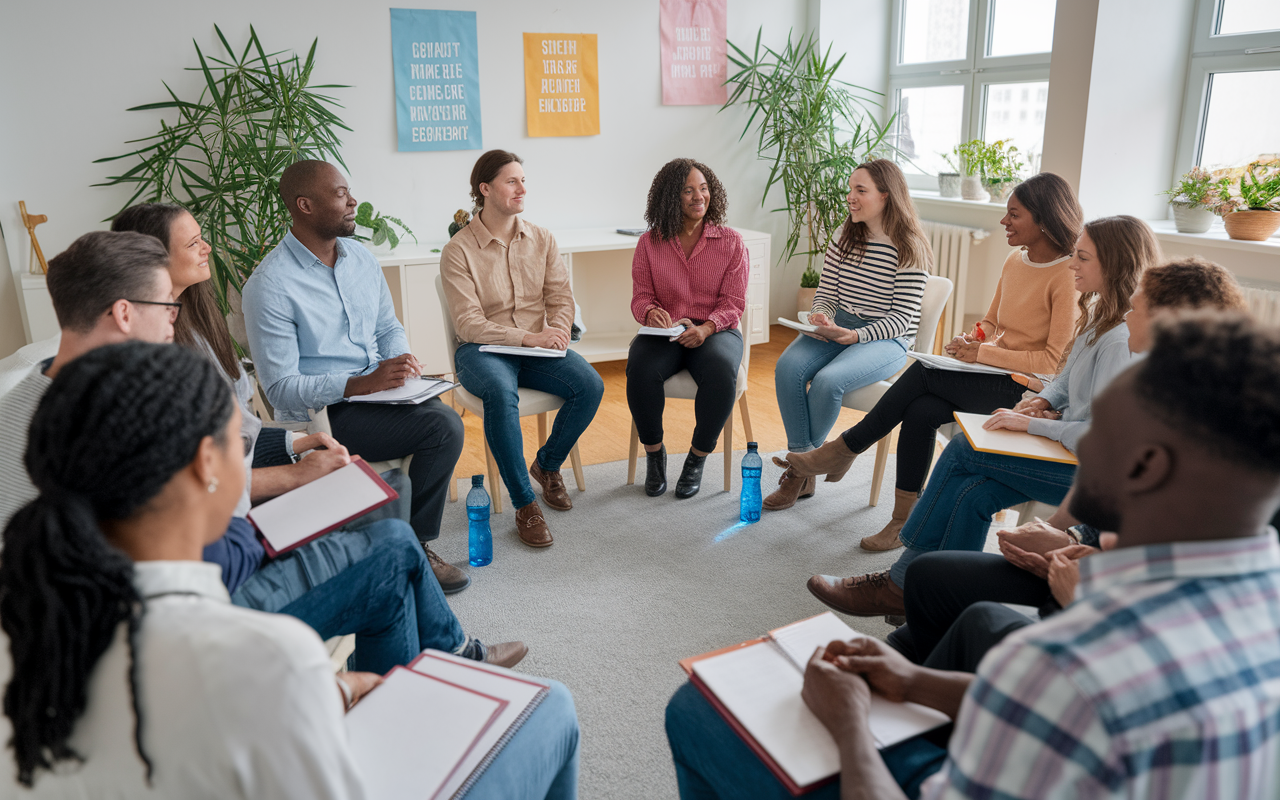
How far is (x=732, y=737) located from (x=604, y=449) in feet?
8.27

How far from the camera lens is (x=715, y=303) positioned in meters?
3.27

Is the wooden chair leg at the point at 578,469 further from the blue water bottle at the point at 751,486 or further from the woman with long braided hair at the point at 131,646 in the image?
the woman with long braided hair at the point at 131,646

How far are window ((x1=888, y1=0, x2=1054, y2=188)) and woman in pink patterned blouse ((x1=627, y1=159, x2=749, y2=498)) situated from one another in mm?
1937

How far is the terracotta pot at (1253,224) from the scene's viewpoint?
306cm

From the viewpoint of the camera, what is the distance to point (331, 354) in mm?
2574

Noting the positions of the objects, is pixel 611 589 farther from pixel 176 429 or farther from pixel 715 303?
pixel 176 429

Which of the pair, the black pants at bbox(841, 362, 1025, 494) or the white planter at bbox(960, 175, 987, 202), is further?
the white planter at bbox(960, 175, 987, 202)

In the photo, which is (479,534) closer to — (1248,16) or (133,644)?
(133,644)

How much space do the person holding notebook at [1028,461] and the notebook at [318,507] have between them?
3.73ft

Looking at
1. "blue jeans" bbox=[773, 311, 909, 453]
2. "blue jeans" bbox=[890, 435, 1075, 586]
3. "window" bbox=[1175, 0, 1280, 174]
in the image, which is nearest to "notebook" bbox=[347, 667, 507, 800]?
"blue jeans" bbox=[890, 435, 1075, 586]

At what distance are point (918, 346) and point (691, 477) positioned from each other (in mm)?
914

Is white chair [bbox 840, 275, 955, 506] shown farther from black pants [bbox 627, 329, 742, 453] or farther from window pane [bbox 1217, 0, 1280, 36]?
window pane [bbox 1217, 0, 1280, 36]

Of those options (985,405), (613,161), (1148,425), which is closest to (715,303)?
(985,405)

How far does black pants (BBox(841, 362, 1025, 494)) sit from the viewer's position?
2.54m
